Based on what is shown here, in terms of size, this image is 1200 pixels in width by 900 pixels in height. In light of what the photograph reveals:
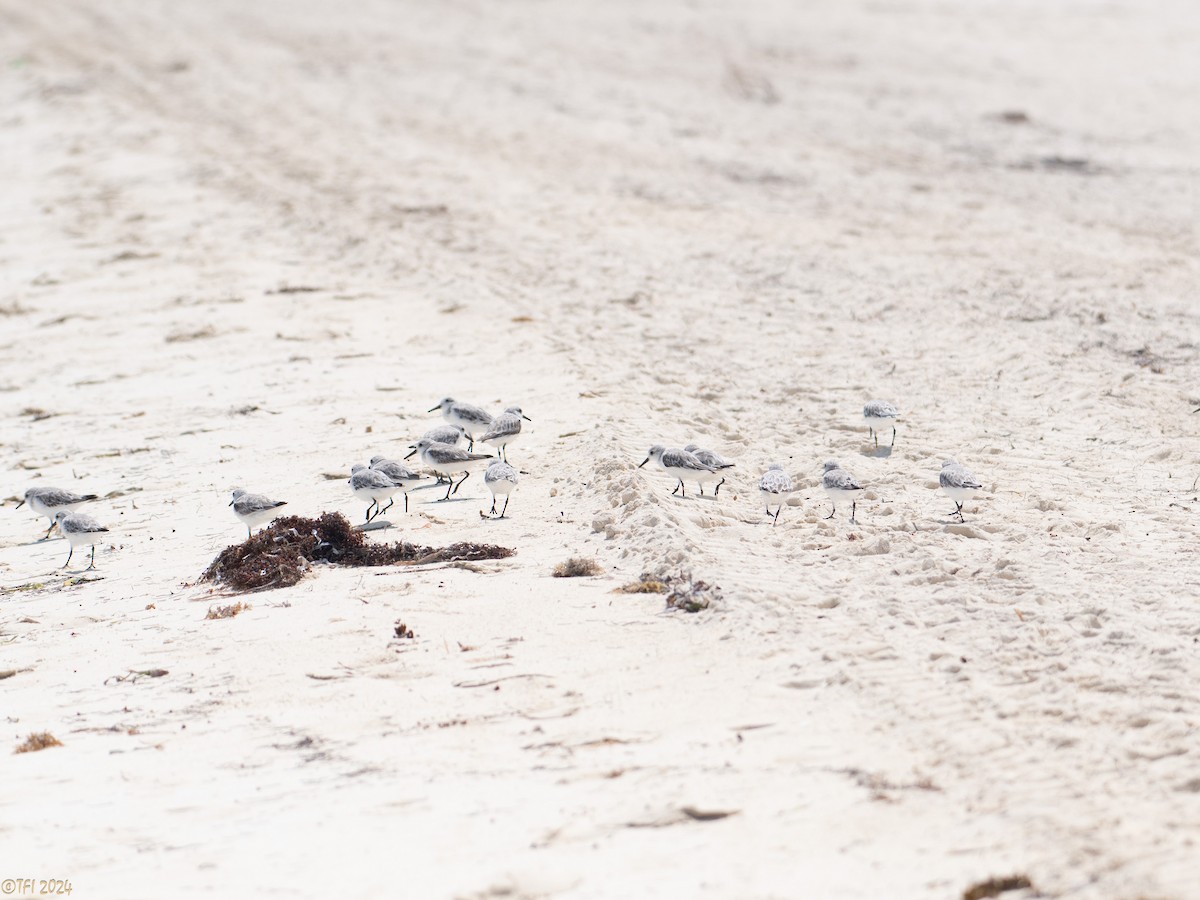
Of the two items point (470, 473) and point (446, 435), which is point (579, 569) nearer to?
point (446, 435)

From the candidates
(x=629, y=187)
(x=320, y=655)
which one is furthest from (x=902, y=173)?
(x=320, y=655)

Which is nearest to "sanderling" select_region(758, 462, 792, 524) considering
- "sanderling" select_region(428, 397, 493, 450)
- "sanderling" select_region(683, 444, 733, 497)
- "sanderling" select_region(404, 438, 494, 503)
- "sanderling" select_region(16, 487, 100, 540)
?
"sanderling" select_region(683, 444, 733, 497)

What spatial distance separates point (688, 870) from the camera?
6.12 m

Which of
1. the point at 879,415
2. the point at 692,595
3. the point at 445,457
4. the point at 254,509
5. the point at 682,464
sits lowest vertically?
the point at 254,509

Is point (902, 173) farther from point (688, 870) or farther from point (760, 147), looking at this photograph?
point (688, 870)

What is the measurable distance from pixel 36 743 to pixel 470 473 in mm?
5090

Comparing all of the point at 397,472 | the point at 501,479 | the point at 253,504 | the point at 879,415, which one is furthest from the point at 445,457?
the point at 879,415

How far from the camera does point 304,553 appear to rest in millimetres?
10062

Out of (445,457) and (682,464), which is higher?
(682,464)

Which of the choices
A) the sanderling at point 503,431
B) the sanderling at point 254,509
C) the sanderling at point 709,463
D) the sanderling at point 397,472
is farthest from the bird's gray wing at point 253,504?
the sanderling at point 709,463

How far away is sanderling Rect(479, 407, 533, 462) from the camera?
455 inches

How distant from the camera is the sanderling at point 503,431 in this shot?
455 inches

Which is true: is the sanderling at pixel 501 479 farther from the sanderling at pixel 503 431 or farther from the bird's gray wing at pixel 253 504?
the bird's gray wing at pixel 253 504

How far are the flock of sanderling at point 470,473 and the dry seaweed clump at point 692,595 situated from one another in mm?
1611
